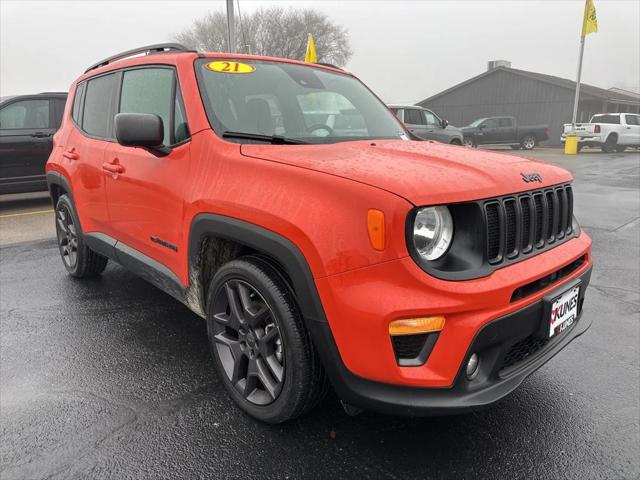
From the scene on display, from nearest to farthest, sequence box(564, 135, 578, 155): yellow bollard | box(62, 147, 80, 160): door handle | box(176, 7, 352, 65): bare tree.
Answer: box(62, 147, 80, 160): door handle, box(564, 135, 578, 155): yellow bollard, box(176, 7, 352, 65): bare tree

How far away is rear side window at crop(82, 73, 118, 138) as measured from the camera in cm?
363

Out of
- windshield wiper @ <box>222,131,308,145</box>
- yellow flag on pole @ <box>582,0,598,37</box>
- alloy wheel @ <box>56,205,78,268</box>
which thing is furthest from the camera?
yellow flag on pole @ <box>582,0,598,37</box>

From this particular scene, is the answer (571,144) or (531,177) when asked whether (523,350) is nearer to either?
(531,177)

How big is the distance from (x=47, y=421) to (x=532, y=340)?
2.38 m

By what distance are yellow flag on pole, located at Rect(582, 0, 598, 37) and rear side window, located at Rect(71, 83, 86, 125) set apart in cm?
2438

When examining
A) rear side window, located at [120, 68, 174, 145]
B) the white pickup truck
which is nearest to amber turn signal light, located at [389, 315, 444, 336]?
rear side window, located at [120, 68, 174, 145]

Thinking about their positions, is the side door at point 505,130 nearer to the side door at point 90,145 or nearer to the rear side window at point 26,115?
the rear side window at point 26,115

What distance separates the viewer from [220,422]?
2420 millimetres

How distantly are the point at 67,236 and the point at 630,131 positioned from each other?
2663 centimetres

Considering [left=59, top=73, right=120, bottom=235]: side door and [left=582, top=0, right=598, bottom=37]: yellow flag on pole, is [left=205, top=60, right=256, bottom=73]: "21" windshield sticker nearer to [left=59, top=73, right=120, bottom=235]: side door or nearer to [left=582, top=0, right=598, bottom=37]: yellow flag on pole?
[left=59, top=73, right=120, bottom=235]: side door

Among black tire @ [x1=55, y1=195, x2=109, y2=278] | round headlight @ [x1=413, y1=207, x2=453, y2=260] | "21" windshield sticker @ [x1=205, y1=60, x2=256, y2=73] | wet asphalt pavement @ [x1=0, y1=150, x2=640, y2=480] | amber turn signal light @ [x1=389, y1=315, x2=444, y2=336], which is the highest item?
"21" windshield sticker @ [x1=205, y1=60, x2=256, y2=73]

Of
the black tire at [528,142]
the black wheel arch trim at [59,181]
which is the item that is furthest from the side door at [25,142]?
the black tire at [528,142]

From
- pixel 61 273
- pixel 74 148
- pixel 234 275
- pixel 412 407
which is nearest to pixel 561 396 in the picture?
pixel 412 407

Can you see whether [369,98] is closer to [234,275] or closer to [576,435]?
[234,275]
